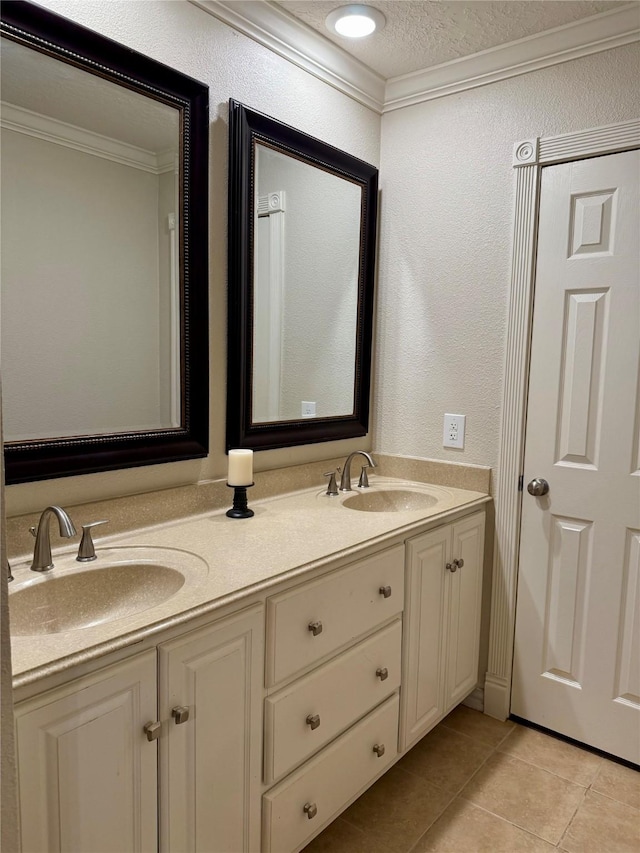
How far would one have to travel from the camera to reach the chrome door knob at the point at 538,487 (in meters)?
2.15

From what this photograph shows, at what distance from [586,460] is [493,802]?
111cm

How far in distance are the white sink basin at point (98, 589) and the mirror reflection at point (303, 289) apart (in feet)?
2.29

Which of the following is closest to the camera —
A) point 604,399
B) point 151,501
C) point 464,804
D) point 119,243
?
point 119,243

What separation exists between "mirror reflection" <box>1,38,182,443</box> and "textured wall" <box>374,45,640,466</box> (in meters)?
1.02

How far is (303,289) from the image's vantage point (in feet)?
7.07

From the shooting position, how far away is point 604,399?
Result: 2.01 metres

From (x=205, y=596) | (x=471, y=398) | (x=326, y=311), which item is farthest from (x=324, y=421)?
(x=205, y=596)

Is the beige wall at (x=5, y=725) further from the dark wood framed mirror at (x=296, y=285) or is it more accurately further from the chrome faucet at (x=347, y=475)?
the chrome faucet at (x=347, y=475)

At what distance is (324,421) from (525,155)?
115 centimetres

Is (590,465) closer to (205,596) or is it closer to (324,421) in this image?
(324,421)

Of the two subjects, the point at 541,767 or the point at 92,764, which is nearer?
the point at 92,764

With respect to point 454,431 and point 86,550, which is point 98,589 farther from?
point 454,431

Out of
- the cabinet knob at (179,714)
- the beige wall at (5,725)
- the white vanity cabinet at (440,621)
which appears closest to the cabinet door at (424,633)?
the white vanity cabinet at (440,621)

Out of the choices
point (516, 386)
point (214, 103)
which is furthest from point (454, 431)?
point (214, 103)
